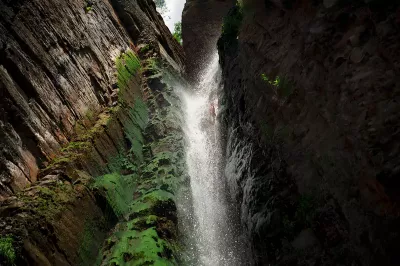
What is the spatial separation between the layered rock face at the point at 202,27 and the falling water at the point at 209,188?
922 centimetres

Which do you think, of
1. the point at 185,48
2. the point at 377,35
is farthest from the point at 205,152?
the point at 185,48

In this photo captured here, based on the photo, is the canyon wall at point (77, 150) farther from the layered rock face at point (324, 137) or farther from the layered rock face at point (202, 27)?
the layered rock face at point (202, 27)

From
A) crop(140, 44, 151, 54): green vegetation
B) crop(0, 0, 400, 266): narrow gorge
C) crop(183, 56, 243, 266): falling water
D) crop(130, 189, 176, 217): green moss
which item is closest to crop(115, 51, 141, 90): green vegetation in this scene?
crop(0, 0, 400, 266): narrow gorge

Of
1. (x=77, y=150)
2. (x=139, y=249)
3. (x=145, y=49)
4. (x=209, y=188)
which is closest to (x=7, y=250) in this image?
(x=139, y=249)

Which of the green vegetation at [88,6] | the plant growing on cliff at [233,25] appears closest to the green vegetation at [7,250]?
the plant growing on cliff at [233,25]

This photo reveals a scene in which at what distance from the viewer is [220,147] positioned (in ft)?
39.4

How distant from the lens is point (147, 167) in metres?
10.6

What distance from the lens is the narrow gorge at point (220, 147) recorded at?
4891 millimetres

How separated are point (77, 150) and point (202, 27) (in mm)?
18976

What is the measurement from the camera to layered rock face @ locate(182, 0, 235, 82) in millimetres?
24578

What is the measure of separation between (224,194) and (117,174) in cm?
315

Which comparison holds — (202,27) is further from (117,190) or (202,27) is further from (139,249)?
(139,249)

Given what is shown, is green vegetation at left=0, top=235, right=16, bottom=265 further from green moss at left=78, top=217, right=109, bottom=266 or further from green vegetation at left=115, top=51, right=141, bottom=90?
green vegetation at left=115, top=51, right=141, bottom=90

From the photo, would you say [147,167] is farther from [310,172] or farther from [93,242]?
[310,172]
